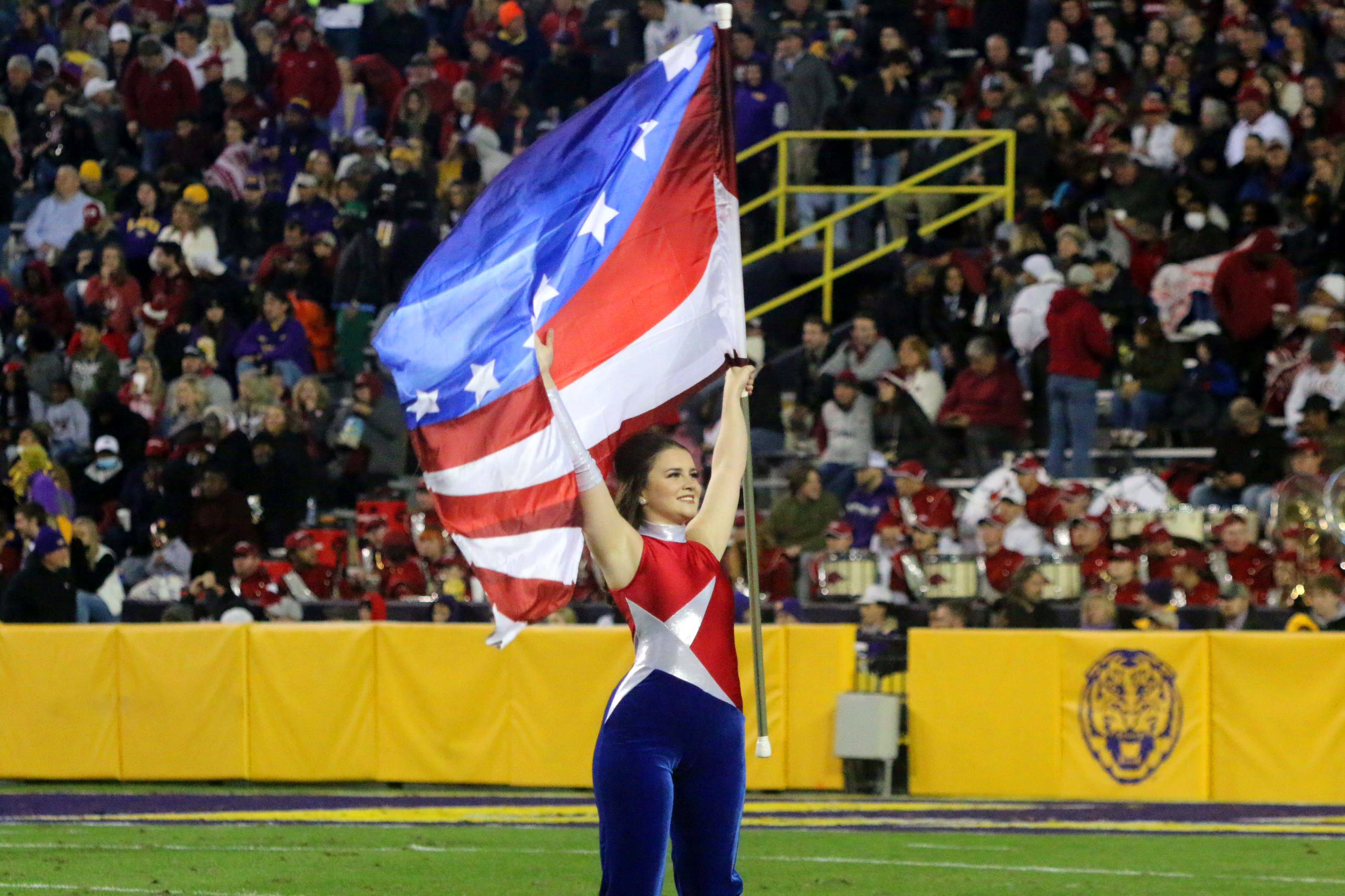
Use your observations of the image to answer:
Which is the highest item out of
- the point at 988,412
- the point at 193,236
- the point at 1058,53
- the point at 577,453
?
the point at 1058,53

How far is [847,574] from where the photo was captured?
54.4 feet

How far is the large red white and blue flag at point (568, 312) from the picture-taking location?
295 inches

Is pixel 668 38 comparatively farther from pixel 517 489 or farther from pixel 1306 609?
pixel 517 489

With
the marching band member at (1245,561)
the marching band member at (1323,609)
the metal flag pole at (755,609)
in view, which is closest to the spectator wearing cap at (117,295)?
the marching band member at (1245,561)

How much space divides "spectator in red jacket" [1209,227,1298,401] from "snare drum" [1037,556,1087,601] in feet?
8.73

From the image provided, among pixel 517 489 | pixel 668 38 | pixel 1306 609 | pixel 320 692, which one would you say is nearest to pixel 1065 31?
pixel 668 38

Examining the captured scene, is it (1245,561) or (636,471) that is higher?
(636,471)

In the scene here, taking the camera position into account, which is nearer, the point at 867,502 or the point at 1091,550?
the point at 1091,550

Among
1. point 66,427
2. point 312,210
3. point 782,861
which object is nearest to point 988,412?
point 782,861

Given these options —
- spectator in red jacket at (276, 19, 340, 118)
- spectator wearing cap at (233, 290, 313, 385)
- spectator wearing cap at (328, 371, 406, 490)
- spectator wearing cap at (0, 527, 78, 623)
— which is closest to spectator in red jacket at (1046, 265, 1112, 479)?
spectator wearing cap at (328, 371, 406, 490)

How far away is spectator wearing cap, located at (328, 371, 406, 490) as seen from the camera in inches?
766

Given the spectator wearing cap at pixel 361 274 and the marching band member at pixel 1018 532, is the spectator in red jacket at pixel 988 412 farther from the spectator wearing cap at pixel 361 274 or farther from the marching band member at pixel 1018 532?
the spectator wearing cap at pixel 361 274

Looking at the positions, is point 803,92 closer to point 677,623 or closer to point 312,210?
point 312,210

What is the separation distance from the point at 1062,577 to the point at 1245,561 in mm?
1235
